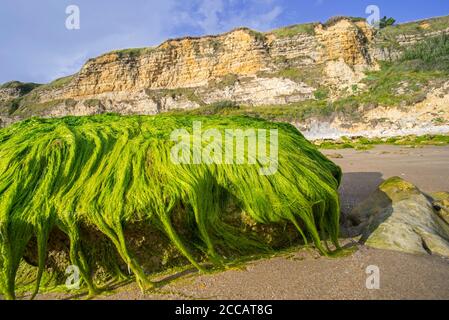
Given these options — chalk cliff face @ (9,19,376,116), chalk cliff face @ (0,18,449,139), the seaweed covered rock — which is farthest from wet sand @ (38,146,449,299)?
chalk cliff face @ (9,19,376,116)

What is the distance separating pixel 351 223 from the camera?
253 centimetres

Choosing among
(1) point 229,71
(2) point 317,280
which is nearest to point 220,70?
(1) point 229,71

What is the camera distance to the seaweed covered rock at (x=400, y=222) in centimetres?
199

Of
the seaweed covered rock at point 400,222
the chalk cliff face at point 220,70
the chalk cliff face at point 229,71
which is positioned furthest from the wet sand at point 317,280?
the chalk cliff face at point 220,70

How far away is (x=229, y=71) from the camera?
43.3 m

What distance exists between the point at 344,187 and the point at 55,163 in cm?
301

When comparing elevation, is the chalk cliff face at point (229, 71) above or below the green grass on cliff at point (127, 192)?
above

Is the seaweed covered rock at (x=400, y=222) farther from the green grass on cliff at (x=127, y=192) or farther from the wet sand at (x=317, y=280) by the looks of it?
the green grass on cliff at (x=127, y=192)

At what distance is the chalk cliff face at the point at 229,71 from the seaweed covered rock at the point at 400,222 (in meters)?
33.6

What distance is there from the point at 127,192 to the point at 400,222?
1798 millimetres

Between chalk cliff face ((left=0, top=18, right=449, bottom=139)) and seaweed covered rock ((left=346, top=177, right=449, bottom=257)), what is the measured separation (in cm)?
3360

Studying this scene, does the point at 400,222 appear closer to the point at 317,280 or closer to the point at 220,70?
the point at 317,280

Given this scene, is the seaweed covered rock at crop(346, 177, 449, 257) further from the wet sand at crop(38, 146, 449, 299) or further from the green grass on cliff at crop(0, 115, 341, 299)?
the green grass on cliff at crop(0, 115, 341, 299)

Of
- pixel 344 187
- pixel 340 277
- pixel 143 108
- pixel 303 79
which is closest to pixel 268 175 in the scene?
pixel 340 277
